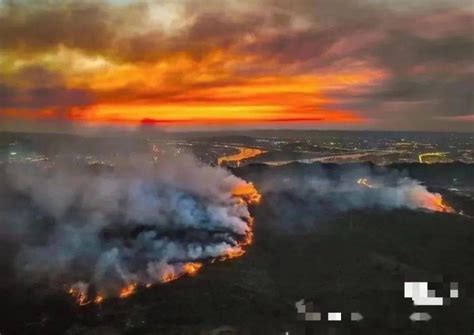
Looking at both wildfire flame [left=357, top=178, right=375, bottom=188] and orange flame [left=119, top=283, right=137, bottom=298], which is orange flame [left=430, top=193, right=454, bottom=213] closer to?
wildfire flame [left=357, top=178, right=375, bottom=188]

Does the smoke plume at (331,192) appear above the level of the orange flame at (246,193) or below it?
below

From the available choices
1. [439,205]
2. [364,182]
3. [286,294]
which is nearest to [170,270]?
[286,294]

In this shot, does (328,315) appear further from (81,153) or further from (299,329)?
(81,153)

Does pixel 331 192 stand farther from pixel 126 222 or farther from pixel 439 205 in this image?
pixel 126 222

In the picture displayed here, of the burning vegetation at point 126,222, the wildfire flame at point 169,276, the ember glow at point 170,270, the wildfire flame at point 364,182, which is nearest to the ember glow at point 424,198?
the wildfire flame at point 364,182

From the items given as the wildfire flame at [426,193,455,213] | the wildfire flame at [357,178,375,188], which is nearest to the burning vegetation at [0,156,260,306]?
the wildfire flame at [357,178,375,188]

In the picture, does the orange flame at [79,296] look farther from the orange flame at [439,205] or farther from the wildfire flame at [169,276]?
the orange flame at [439,205]

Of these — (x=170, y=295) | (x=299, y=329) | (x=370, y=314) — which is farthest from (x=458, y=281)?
(x=170, y=295)
